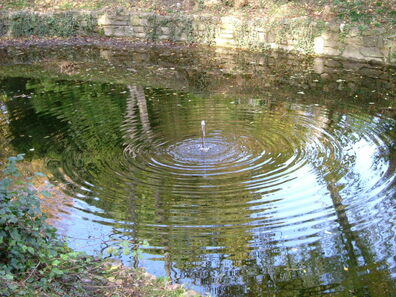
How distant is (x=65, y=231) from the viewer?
6414mm

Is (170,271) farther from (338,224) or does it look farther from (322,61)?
(322,61)

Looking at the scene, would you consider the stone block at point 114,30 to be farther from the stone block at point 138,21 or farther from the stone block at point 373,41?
the stone block at point 373,41

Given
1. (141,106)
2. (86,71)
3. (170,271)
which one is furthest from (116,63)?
(170,271)

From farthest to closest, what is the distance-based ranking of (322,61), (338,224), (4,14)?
(4,14) < (322,61) < (338,224)

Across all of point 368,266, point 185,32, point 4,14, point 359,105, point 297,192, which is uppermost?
point 4,14

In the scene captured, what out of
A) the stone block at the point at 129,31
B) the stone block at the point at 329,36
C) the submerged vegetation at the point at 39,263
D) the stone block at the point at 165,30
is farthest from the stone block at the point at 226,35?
the submerged vegetation at the point at 39,263

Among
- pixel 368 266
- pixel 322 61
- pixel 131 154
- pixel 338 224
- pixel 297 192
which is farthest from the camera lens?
pixel 322 61

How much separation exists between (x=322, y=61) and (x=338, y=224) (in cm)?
911

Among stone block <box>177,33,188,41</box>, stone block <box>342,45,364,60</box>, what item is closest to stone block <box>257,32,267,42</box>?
stone block <box>342,45,364,60</box>

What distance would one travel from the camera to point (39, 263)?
14.4 ft

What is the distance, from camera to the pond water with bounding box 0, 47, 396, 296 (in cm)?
568

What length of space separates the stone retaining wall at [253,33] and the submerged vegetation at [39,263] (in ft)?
36.9

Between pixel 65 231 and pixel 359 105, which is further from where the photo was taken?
pixel 359 105

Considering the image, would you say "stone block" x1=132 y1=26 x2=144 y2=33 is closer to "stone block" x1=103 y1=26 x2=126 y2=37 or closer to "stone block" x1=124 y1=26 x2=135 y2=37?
"stone block" x1=124 y1=26 x2=135 y2=37
